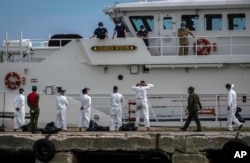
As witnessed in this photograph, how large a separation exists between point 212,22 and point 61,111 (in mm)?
6003

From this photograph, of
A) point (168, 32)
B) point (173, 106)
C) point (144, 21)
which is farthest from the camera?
point (144, 21)

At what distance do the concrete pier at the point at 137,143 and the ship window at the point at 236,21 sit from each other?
596cm

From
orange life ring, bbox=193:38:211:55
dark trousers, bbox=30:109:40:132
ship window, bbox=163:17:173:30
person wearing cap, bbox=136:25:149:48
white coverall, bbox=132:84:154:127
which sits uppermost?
ship window, bbox=163:17:173:30

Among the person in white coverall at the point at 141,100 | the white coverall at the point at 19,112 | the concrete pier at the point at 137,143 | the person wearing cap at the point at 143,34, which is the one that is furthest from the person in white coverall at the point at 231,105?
the white coverall at the point at 19,112

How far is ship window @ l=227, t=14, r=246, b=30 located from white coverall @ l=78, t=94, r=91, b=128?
218 inches

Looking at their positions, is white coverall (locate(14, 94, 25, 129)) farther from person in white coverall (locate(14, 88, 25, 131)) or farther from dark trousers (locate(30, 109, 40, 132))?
dark trousers (locate(30, 109, 40, 132))

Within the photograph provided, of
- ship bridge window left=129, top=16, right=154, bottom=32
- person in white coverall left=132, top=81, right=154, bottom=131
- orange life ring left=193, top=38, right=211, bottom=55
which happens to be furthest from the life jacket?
orange life ring left=193, top=38, right=211, bottom=55

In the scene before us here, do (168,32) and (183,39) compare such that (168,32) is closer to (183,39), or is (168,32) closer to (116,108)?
(183,39)

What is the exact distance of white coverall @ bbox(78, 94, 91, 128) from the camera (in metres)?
18.1

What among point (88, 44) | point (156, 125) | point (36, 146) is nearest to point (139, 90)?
point (156, 125)

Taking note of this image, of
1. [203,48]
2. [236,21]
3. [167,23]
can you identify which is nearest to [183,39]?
[203,48]

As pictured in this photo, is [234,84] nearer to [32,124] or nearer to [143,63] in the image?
[143,63]

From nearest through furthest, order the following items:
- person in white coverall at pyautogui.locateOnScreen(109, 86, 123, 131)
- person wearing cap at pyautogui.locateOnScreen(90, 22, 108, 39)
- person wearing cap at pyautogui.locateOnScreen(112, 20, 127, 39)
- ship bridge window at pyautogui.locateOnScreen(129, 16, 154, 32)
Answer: person in white coverall at pyautogui.locateOnScreen(109, 86, 123, 131)
person wearing cap at pyautogui.locateOnScreen(90, 22, 108, 39)
person wearing cap at pyautogui.locateOnScreen(112, 20, 127, 39)
ship bridge window at pyautogui.locateOnScreen(129, 16, 154, 32)

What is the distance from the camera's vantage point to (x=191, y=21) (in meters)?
20.2
